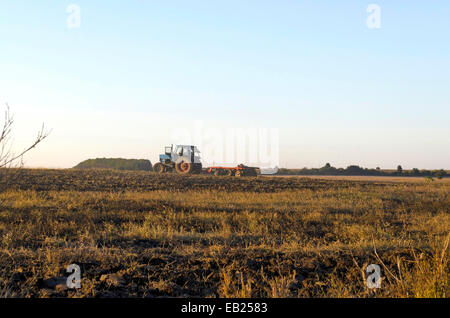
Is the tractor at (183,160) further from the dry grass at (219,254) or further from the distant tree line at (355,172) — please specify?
the distant tree line at (355,172)

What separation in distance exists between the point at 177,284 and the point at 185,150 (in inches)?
1124

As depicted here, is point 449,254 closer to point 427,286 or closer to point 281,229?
point 427,286

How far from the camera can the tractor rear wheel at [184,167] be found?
3306 centimetres

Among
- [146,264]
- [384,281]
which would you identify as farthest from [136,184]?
[384,281]

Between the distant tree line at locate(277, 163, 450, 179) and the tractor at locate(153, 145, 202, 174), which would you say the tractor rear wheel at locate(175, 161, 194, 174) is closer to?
the tractor at locate(153, 145, 202, 174)

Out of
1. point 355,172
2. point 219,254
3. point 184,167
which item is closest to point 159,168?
point 184,167

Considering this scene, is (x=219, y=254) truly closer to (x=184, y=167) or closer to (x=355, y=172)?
(x=184, y=167)

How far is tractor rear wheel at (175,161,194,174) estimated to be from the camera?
3306cm

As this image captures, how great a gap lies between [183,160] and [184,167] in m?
0.63

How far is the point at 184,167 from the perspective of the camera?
111 ft

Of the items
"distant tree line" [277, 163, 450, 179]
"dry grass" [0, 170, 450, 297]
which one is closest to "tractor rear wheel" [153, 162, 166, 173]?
"dry grass" [0, 170, 450, 297]

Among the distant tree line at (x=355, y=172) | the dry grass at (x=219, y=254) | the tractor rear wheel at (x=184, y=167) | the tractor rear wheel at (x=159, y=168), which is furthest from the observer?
the distant tree line at (x=355, y=172)

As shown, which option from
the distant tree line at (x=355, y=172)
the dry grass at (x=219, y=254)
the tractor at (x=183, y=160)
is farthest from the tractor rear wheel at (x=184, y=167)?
the distant tree line at (x=355, y=172)

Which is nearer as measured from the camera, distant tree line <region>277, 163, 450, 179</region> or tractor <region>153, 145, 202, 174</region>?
tractor <region>153, 145, 202, 174</region>
